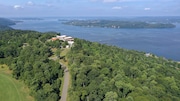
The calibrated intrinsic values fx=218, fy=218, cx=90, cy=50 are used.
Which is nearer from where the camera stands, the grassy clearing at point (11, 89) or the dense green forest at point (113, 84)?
the dense green forest at point (113, 84)

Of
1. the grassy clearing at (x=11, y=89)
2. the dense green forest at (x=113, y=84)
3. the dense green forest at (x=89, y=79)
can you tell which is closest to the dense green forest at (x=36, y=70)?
the dense green forest at (x=89, y=79)

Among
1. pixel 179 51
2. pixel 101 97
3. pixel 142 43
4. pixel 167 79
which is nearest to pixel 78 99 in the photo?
pixel 101 97

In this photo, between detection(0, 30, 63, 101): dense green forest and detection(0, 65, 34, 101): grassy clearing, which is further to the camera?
detection(0, 65, 34, 101): grassy clearing

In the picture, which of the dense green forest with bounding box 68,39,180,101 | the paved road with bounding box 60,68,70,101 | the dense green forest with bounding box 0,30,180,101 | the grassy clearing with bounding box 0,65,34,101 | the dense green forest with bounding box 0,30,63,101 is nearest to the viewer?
the dense green forest with bounding box 68,39,180,101

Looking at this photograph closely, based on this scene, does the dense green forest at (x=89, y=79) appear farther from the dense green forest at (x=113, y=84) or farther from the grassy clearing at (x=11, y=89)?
the grassy clearing at (x=11, y=89)

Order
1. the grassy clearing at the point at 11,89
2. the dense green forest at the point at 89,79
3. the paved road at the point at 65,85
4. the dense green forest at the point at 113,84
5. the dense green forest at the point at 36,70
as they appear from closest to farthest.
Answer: the dense green forest at the point at 113,84, the dense green forest at the point at 89,79, the dense green forest at the point at 36,70, the paved road at the point at 65,85, the grassy clearing at the point at 11,89

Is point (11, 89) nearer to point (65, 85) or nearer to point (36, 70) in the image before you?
point (36, 70)

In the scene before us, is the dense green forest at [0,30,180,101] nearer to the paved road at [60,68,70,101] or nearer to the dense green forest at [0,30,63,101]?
the dense green forest at [0,30,63,101]

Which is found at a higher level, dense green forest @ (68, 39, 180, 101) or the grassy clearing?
dense green forest @ (68, 39, 180, 101)

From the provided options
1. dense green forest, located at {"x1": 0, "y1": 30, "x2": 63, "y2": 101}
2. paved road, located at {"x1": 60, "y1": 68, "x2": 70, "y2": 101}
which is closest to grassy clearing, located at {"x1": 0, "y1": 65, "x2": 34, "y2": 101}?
dense green forest, located at {"x1": 0, "y1": 30, "x2": 63, "y2": 101}
